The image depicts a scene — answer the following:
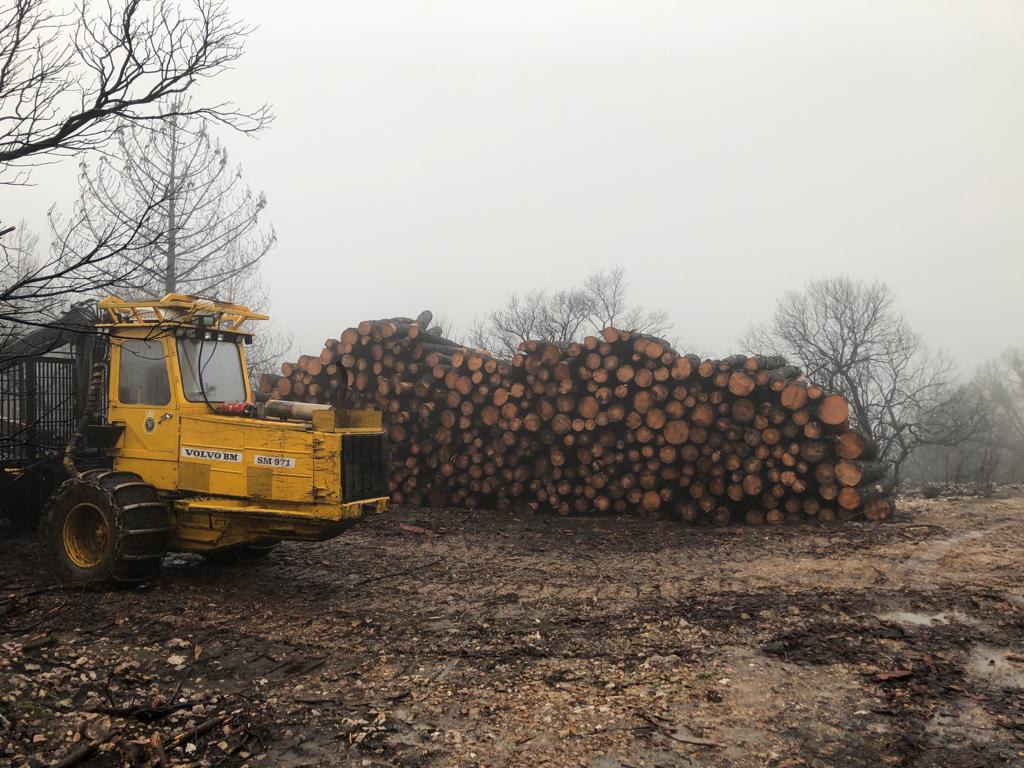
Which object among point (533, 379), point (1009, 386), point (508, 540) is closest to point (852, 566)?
point (508, 540)

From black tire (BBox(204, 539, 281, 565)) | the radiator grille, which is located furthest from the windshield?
black tire (BBox(204, 539, 281, 565))

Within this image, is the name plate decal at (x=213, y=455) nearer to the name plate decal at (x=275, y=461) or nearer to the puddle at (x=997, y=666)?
the name plate decal at (x=275, y=461)

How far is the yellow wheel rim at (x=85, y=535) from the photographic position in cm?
619

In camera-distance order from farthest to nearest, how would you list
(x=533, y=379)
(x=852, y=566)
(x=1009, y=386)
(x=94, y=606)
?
(x=1009, y=386)
(x=533, y=379)
(x=852, y=566)
(x=94, y=606)

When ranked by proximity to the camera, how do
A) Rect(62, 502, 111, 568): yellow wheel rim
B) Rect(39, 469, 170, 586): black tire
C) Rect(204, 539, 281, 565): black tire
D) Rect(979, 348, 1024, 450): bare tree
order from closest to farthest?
Rect(39, 469, 170, 586): black tire < Rect(62, 502, 111, 568): yellow wheel rim < Rect(204, 539, 281, 565): black tire < Rect(979, 348, 1024, 450): bare tree

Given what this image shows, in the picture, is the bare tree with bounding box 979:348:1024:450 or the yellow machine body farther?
the bare tree with bounding box 979:348:1024:450

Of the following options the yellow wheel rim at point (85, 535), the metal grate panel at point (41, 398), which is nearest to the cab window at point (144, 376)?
the yellow wheel rim at point (85, 535)

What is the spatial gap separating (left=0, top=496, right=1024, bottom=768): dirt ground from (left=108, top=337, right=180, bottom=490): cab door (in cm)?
105

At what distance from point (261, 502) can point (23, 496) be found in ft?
10.2

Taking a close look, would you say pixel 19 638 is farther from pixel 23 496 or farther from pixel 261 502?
pixel 23 496

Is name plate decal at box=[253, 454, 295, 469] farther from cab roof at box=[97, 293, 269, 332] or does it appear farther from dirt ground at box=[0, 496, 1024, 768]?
cab roof at box=[97, 293, 269, 332]

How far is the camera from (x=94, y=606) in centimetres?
565

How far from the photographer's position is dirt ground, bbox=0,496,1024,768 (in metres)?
3.53

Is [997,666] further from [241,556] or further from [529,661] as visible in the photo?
[241,556]
